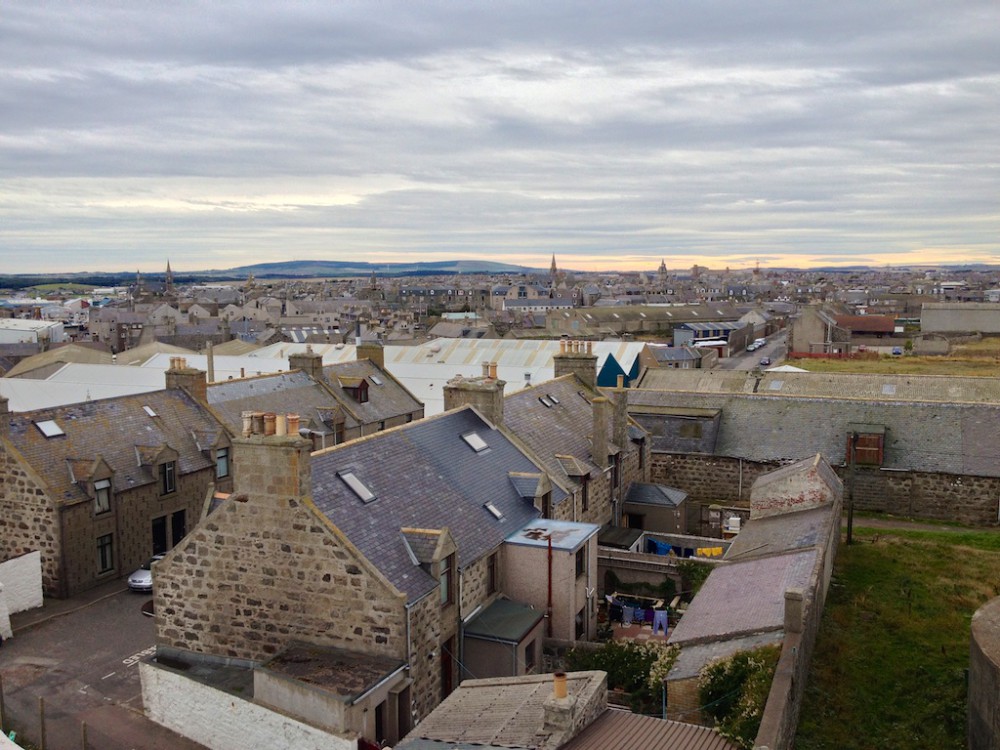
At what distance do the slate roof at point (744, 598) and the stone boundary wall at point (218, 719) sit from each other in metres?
8.15

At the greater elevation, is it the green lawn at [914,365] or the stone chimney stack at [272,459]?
the stone chimney stack at [272,459]

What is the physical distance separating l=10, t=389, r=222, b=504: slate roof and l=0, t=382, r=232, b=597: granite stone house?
36mm

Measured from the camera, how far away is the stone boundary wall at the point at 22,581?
80.8 ft

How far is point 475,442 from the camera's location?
25.5 meters

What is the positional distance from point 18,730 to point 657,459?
27.4 meters

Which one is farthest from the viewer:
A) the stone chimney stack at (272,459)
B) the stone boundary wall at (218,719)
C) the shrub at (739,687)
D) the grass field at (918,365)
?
the grass field at (918,365)

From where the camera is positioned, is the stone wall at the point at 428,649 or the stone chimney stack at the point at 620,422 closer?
the stone wall at the point at 428,649

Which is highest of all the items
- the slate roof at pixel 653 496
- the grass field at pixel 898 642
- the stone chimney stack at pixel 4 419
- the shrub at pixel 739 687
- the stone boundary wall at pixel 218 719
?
the stone chimney stack at pixel 4 419

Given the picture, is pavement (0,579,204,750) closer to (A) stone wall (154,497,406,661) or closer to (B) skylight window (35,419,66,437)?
(A) stone wall (154,497,406,661)

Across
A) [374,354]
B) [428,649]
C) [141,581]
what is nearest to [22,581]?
[141,581]

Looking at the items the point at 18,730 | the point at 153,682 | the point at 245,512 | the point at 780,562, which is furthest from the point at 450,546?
the point at 18,730

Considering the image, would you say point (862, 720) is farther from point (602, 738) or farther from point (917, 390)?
point (917, 390)

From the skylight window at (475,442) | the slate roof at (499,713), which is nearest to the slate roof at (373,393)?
the skylight window at (475,442)

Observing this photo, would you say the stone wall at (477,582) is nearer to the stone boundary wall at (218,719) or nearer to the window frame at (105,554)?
the stone boundary wall at (218,719)
